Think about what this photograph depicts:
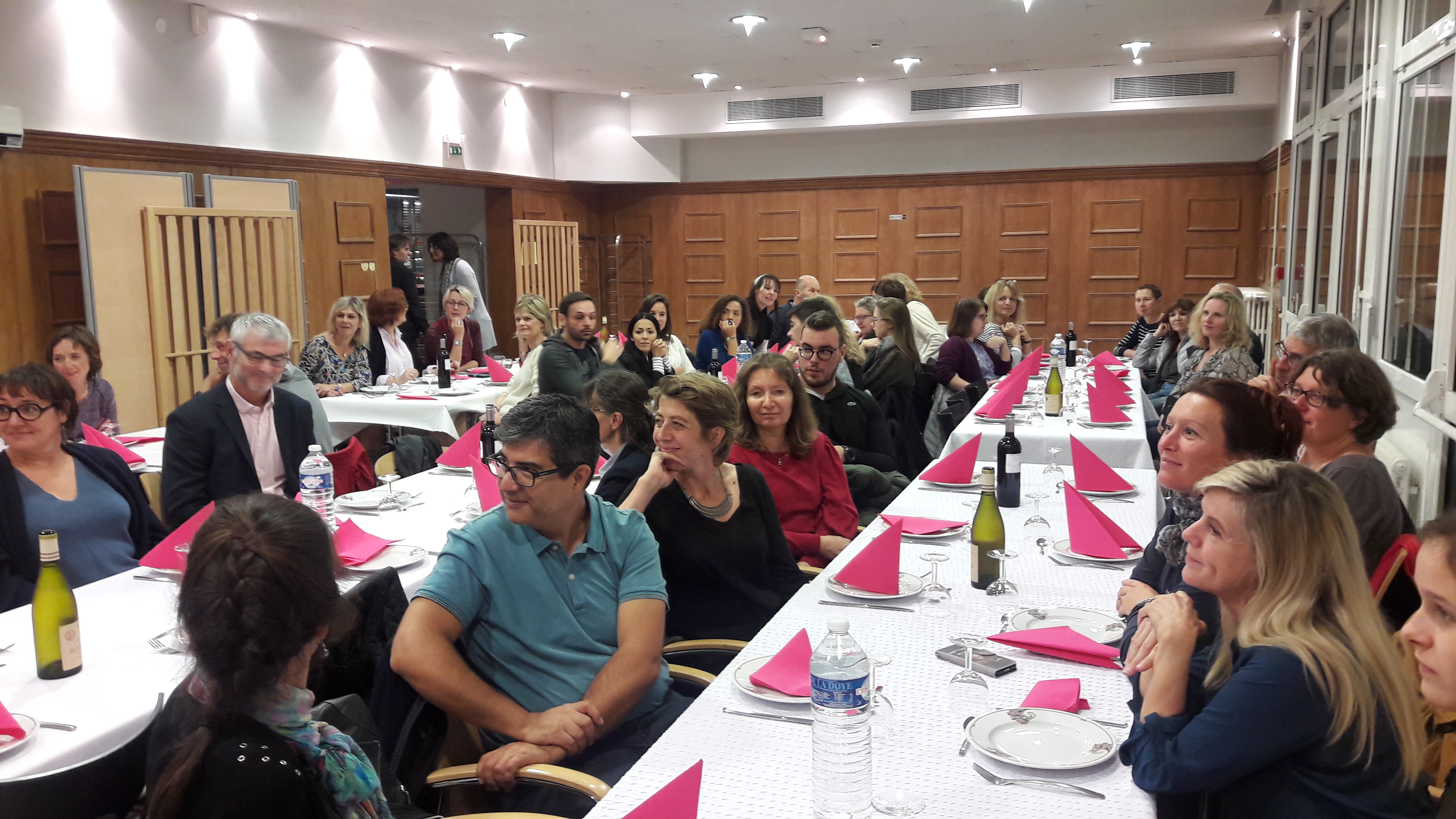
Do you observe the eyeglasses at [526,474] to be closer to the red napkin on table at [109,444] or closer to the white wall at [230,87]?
the red napkin on table at [109,444]

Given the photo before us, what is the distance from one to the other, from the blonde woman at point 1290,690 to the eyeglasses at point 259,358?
3.06m

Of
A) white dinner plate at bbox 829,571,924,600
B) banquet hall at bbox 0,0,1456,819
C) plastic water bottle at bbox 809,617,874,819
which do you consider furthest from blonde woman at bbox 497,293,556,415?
plastic water bottle at bbox 809,617,874,819

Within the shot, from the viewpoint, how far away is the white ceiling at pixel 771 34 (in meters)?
7.60

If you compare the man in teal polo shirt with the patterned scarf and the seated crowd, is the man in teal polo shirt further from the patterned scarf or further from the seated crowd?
the patterned scarf

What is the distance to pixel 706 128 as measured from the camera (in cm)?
1199

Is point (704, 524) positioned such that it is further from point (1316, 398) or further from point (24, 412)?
point (24, 412)

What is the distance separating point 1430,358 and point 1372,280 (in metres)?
1.16

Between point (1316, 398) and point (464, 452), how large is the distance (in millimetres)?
2962

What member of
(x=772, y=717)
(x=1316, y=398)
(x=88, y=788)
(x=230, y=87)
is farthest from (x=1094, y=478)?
(x=230, y=87)

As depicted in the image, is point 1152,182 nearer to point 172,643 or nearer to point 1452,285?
point 1452,285

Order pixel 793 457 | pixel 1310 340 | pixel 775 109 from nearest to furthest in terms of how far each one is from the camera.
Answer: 1. pixel 793 457
2. pixel 1310 340
3. pixel 775 109

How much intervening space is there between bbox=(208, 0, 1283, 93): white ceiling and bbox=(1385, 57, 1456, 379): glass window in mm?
3630

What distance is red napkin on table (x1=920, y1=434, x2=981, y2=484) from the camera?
3631mm

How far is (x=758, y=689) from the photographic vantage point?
189 centimetres
